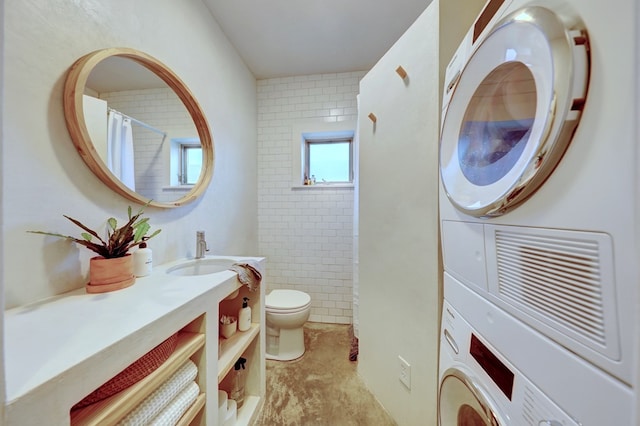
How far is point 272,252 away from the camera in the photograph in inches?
98.0

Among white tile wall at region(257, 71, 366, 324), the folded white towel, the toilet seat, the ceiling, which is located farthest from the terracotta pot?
the ceiling

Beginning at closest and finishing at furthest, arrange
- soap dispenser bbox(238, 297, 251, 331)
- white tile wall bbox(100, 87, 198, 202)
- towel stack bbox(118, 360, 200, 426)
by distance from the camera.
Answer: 1. towel stack bbox(118, 360, 200, 426)
2. white tile wall bbox(100, 87, 198, 202)
3. soap dispenser bbox(238, 297, 251, 331)

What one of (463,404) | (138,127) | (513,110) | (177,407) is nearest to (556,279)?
(513,110)

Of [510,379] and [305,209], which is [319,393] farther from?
[305,209]

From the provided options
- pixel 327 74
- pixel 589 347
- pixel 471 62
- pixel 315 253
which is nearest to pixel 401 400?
pixel 589 347

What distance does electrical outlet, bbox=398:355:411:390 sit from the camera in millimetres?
1172

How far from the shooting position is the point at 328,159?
2.56m

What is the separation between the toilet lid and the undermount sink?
22.6 inches

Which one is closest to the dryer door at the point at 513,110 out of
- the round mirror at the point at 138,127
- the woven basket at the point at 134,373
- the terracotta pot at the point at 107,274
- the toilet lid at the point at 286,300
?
the woven basket at the point at 134,373

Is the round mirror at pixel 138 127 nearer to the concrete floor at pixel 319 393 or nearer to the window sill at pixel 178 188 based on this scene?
the window sill at pixel 178 188

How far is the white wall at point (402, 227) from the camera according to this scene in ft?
3.44

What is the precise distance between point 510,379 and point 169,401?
37.5 inches

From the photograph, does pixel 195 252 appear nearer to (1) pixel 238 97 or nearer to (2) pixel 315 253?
(2) pixel 315 253

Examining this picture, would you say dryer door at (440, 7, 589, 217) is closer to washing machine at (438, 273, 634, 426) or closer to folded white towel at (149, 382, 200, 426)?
washing machine at (438, 273, 634, 426)
